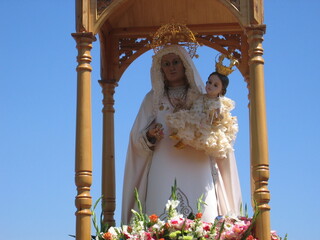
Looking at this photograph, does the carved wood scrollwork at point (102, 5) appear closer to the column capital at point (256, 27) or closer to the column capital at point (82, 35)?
the column capital at point (82, 35)

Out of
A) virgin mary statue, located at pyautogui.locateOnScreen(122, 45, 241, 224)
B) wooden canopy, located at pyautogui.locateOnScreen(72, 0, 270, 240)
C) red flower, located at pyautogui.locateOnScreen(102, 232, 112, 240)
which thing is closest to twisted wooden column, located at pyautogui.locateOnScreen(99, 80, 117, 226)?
wooden canopy, located at pyautogui.locateOnScreen(72, 0, 270, 240)

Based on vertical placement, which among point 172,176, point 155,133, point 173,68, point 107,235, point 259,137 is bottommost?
point 107,235

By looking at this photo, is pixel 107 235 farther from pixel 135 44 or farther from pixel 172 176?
pixel 135 44

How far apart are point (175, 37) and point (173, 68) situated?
55cm

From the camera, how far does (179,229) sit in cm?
1002

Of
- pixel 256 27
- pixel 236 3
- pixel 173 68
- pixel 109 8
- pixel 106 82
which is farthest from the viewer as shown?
pixel 106 82

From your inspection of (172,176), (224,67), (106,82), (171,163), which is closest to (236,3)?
(224,67)

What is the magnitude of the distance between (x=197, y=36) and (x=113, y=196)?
3.03 metres

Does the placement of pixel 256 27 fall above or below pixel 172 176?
above

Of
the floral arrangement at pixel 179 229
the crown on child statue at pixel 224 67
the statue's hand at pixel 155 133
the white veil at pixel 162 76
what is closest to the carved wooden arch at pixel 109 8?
the crown on child statue at pixel 224 67

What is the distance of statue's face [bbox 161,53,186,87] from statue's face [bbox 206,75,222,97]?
2.33ft

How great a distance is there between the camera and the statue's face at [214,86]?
1153 centimetres

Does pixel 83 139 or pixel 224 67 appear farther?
pixel 224 67

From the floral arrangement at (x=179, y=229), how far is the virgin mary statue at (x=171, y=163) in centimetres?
92
